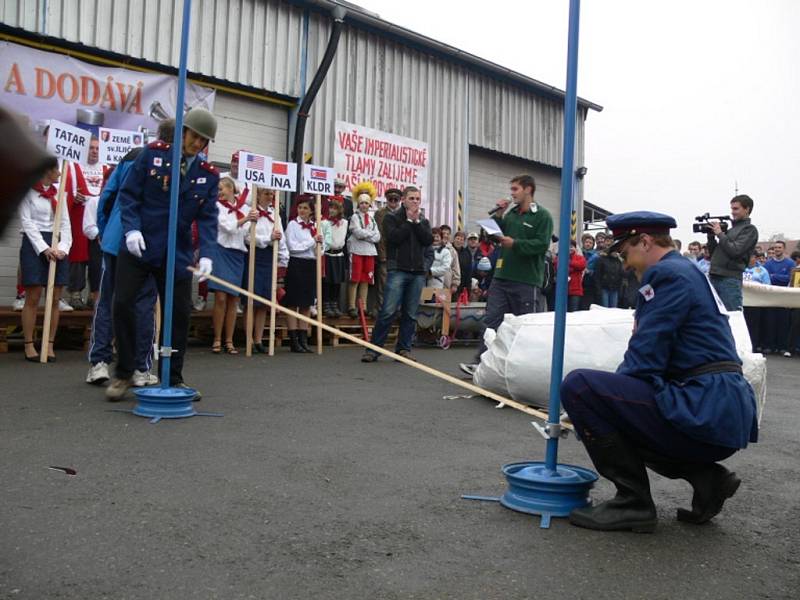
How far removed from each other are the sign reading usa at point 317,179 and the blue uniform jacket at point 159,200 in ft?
14.6

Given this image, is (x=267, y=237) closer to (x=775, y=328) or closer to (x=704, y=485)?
(x=704, y=485)

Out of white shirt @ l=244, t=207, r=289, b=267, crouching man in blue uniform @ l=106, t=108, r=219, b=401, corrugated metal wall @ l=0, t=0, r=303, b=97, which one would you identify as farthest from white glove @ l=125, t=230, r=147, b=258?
corrugated metal wall @ l=0, t=0, r=303, b=97

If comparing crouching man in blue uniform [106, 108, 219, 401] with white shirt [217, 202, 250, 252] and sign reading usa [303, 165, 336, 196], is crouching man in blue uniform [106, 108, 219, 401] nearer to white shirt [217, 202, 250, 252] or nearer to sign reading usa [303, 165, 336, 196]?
white shirt [217, 202, 250, 252]

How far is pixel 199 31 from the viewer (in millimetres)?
12781

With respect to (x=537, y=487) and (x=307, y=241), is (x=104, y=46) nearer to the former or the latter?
(x=307, y=241)

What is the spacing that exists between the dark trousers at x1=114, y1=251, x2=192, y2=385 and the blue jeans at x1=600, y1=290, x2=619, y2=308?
1054 centimetres

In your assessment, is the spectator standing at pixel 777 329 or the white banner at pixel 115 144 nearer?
the white banner at pixel 115 144

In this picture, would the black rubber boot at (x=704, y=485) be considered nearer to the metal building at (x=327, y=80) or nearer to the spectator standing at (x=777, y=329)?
the metal building at (x=327, y=80)

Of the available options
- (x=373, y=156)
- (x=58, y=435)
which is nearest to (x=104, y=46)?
(x=373, y=156)

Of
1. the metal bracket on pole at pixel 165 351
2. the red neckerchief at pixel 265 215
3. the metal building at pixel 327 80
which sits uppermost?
the metal building at pixel 327 80

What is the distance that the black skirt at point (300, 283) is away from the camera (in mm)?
11594

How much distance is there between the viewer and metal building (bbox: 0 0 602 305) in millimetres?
11695

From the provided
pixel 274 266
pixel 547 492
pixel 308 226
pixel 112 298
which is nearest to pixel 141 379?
pixel 112 298

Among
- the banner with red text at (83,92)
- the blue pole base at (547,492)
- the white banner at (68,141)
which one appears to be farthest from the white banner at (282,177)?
the blue pole base at (547,492)
